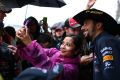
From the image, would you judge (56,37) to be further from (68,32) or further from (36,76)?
(36,76)

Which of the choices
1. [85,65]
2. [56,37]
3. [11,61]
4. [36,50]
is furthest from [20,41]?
[56,37]

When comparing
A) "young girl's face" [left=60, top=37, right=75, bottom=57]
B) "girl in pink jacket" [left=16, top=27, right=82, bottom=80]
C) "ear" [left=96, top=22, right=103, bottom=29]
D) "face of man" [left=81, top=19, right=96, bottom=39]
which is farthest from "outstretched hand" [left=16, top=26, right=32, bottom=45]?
"ear" [left=96, top=22, right=103, bottom=29]

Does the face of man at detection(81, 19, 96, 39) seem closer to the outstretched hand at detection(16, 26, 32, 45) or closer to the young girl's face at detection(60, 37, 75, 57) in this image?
→ the young girl's face at detection(60, 37, 75, 57)

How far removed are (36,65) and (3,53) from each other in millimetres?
541

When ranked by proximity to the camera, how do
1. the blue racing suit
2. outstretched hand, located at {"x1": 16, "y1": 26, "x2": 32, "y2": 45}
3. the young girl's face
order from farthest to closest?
the young girl's face → outstretched hand, located at {"x1": 16, "y1": 26, "x2": 32, "y2": 45} → the blue racing suit

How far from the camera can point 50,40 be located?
7137 millimetres

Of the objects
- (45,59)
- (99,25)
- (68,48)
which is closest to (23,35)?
(45,59)

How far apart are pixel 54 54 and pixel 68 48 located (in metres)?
0.23

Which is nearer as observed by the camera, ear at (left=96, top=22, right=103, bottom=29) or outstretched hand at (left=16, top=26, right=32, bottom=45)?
outstretched hand at (left=16, top=26, right=32, bottom=45)

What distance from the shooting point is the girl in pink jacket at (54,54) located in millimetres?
4828

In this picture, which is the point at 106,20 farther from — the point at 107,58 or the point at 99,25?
the point at 107,58

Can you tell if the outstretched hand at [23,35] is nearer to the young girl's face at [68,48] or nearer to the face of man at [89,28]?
the young girl's face at [68,48]

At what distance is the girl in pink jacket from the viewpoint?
4828 millimetres

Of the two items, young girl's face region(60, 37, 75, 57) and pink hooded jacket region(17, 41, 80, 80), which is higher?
young girl's face region(60, 37, 75, 57)
